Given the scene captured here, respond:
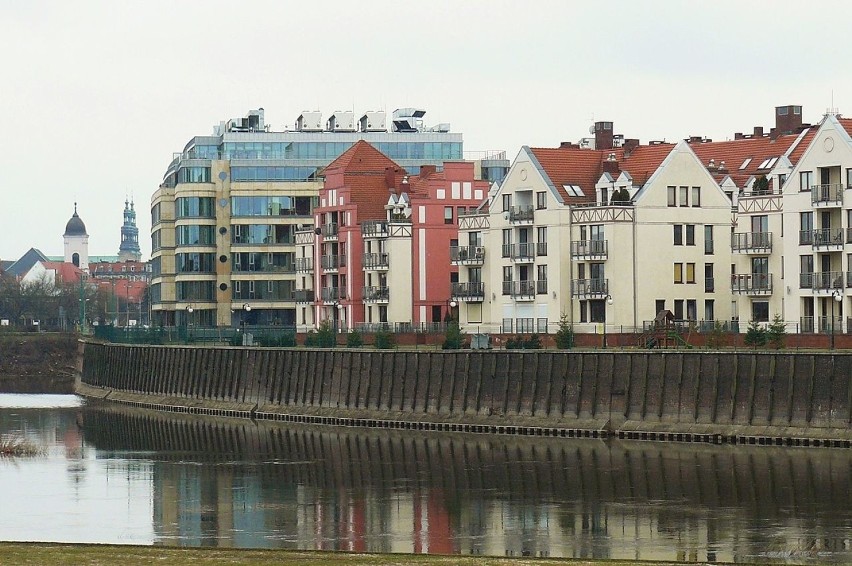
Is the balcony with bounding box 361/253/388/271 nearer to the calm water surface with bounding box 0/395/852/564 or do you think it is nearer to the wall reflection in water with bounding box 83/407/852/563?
the calm water surface with bounding box 0/395/852/564

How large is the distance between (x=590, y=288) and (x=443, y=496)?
46.8 metres

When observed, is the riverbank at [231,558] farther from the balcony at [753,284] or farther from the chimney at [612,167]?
the chimney at [612,167]

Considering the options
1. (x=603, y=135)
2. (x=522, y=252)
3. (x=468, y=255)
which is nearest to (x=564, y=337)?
(x=522, y=252)

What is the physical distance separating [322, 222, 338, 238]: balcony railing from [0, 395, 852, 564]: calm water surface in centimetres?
4615

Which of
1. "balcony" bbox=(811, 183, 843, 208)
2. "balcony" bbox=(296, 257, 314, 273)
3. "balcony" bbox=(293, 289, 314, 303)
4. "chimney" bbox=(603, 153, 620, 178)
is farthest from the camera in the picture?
"balcony" bbox=(296, 257, 314, 273)

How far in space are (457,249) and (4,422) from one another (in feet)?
114

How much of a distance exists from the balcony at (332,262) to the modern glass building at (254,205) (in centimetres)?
2544

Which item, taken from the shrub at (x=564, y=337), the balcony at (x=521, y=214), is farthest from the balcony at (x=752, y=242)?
the balcony at (x=521, y=214)

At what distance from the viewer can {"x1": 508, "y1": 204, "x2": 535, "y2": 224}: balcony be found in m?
125

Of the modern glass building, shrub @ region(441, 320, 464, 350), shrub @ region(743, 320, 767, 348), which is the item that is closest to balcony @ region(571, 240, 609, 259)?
shrub @ region(441, 320, 464, 350)

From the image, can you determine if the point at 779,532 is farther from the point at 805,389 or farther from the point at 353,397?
the point at 353,397

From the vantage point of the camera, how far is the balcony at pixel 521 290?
124500mm

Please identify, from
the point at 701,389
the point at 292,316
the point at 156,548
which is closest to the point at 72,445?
the point at 701,389

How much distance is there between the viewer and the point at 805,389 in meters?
88.3
